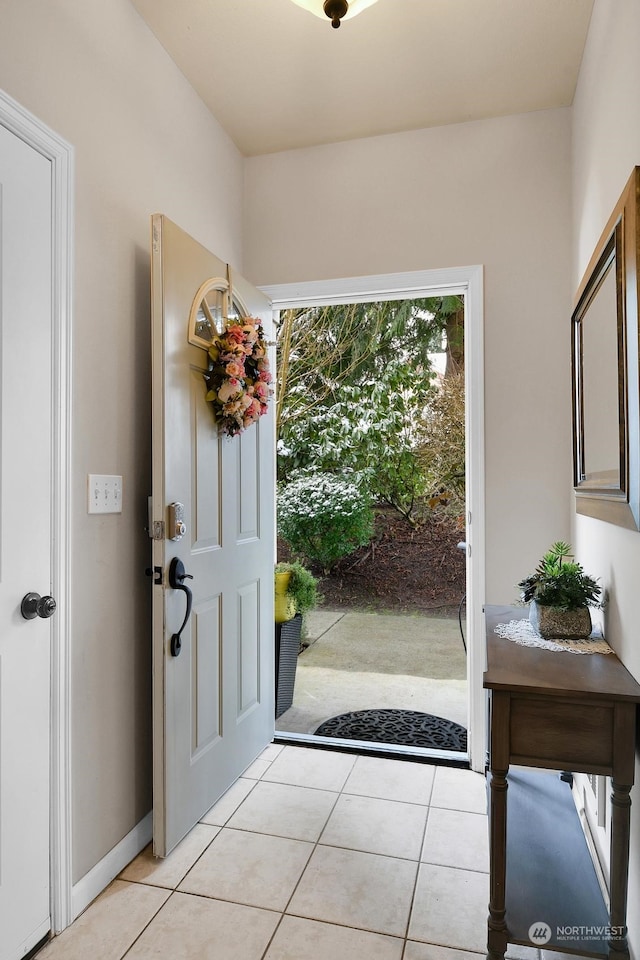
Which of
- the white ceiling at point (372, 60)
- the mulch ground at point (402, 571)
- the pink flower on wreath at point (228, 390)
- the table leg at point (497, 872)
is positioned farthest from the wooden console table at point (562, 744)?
the mulch ground at point (402, 571)

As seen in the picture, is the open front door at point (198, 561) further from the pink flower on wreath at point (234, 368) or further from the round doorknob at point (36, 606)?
the round doorknob at point (36, 606)

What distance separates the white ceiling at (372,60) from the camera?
2.09m

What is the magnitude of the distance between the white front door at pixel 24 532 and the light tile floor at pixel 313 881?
259mm

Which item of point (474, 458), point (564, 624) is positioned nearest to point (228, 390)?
point (474, 458)

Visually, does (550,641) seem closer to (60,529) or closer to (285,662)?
(60,529)

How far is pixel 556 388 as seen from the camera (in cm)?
258

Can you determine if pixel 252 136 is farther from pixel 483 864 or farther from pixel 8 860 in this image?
pixel 483 864

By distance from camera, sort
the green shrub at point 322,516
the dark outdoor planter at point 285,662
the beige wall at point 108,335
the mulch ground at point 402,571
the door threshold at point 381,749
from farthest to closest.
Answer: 1. the mulch ground at point 402,571
2. the green shrub at point 322,516
3. the dark outdoor planter at point 285,662
4. the door threshold at point 381,749
5. the beige wall at point 108,335

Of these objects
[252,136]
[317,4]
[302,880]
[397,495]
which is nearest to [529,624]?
[302,880]

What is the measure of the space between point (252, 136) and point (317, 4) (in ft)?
3.62

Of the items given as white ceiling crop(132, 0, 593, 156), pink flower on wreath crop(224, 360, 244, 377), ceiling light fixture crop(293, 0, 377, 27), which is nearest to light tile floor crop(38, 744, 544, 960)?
pink flower on wreath crop(224, 360, 244, 377)

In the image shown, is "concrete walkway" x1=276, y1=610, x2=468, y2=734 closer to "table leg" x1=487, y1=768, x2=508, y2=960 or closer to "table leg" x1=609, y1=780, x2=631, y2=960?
"table leg" x1=487, y1=768, x2=508, y2=960

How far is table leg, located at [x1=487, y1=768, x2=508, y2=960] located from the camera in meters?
1.42

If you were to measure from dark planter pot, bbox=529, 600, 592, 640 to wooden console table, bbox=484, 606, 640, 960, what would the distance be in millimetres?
260
